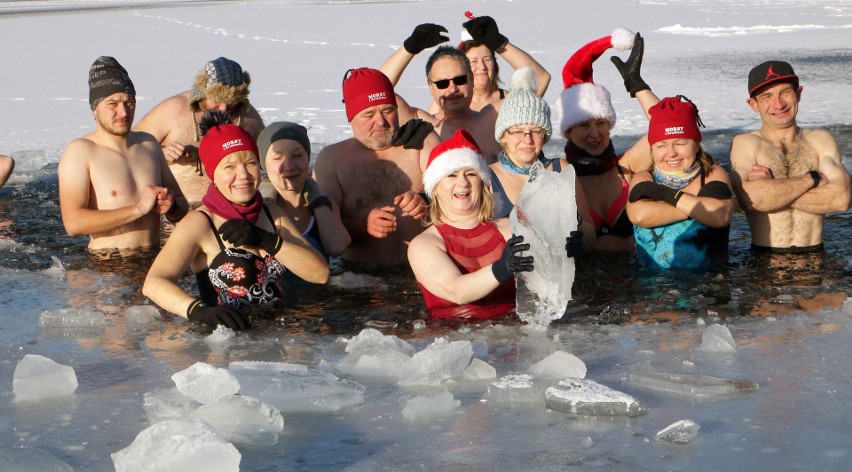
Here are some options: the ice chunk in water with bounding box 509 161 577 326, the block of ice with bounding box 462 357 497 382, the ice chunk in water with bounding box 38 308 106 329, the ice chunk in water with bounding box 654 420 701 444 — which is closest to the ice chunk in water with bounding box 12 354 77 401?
the ice chunk in water with bounding box 38 308 106 329

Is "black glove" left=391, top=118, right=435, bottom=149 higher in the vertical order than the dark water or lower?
higher

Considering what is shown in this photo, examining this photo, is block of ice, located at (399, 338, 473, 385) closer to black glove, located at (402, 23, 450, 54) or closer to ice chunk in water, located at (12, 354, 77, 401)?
ice chunk in water, located at (12, 354, 77, 401)

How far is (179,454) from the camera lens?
132 inches

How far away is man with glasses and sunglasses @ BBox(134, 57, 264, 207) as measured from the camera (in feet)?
23.9

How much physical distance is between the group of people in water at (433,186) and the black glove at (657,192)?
0.01 meters

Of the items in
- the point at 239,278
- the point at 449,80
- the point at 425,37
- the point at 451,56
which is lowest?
the point at 239,278

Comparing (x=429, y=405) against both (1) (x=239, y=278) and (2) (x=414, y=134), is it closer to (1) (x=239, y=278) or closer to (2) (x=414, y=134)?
(1) (x=239, y=278)

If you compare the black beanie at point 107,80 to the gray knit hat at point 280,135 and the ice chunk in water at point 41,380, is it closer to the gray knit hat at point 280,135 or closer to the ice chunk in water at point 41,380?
the gray knit hat at point 280,135

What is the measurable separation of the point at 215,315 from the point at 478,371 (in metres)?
1.40

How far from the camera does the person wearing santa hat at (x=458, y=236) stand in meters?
5.27

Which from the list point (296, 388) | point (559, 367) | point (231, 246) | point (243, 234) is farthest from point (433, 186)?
point (296, 388)

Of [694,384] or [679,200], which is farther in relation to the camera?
[679,200]

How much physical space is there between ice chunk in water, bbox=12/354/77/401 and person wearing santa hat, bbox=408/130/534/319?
5.94 ft

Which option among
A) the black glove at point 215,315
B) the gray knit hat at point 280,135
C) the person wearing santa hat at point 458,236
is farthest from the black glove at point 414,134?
the black glove at point 215,315
